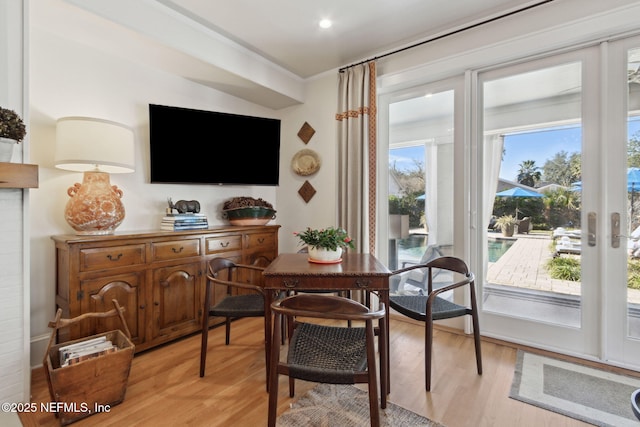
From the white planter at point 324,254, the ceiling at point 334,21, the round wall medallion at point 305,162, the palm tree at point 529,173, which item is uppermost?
the ceiling at point 334,21

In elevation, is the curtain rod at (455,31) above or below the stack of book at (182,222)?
above

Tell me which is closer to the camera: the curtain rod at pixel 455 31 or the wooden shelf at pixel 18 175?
the wooden shelf at pixel 18 175

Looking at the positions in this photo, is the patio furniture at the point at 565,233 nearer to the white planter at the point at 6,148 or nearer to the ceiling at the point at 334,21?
the ceiling at the point at 334,21

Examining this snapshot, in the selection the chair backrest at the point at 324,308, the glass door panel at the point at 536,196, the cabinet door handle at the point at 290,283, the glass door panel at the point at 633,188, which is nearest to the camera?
the chair backrest at the point at 324,308

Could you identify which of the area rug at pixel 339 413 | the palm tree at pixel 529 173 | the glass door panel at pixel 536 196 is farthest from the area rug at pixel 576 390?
the palm tree at pixel 529 173

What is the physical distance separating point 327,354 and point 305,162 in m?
2.40

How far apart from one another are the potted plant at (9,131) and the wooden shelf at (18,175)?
0.05m

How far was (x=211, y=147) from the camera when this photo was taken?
2.86 meters

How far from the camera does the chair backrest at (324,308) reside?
1.19 metres

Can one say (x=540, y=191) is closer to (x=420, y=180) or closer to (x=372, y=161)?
(x=420, y=180)

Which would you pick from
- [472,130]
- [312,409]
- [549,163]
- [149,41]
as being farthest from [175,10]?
[549,163]

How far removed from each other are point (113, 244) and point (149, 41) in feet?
5.04

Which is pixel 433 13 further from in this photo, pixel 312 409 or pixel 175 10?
pixel 312 409

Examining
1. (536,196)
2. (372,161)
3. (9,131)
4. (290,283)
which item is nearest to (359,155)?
(372,161)
